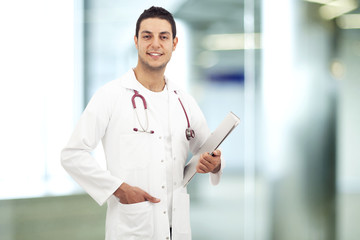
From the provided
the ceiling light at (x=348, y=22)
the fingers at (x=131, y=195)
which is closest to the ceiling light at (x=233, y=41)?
the ceiling light at (x=348, y=22)

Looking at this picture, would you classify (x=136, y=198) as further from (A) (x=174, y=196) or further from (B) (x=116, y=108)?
(B) (x=116, y=108)

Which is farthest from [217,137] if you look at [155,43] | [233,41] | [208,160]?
[233,41]

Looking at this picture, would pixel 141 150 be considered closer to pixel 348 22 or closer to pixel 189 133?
pixel 189 133

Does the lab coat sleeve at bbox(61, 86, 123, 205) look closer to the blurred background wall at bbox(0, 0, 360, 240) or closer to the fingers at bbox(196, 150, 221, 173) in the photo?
the fingers at bbox(196, 150, 221, 173)

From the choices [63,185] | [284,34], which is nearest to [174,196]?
[63,185]

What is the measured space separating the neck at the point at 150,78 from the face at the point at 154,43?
34mm

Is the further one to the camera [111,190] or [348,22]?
[348,22]

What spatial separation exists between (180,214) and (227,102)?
2121 millimetres

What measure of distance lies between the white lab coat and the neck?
31mm

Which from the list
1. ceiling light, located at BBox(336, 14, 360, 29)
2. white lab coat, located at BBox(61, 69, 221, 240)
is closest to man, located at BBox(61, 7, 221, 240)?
white lab coat, located at BBox(61, 69, 221, 240)

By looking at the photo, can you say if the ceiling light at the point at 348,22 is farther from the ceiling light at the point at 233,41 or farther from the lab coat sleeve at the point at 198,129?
the lab coat sleeve at the point at 198,129

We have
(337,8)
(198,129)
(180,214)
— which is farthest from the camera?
(337,8)

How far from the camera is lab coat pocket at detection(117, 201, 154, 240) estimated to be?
165 cm

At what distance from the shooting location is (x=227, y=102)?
378cm
